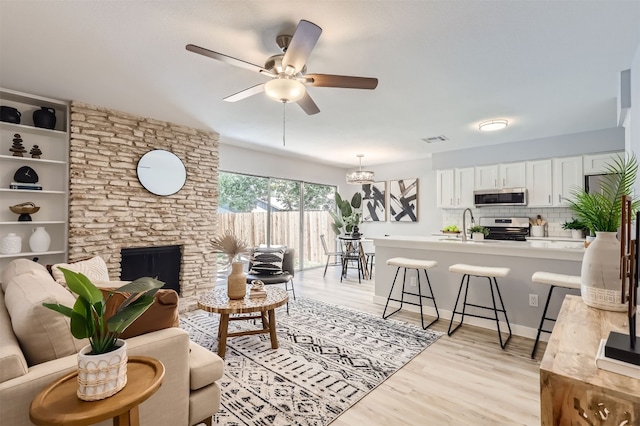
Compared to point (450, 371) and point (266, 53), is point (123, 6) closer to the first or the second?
point (266, 53)

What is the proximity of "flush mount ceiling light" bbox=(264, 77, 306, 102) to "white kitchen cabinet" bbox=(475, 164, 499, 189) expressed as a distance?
4.45m

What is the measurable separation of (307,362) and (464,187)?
4.56m

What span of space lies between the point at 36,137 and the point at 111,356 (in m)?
3.78

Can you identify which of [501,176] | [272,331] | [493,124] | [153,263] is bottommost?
[272,331]

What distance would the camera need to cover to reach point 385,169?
24.1ft

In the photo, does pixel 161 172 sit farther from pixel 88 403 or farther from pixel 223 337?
pixel 88 403

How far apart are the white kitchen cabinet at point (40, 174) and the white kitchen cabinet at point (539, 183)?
21.6ft

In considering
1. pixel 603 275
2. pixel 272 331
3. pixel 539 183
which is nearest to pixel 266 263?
pixel 272 331

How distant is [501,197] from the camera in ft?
17.3

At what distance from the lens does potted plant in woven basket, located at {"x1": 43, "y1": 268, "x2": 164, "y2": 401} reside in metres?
1.01

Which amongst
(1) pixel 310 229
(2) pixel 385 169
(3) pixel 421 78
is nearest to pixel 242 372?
(3) pixel 421 78

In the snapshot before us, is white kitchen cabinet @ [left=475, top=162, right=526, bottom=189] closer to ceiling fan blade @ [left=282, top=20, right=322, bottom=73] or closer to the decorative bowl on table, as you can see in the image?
ceiling fan blade @ [left=282, top=20, right=322, bottom=73]

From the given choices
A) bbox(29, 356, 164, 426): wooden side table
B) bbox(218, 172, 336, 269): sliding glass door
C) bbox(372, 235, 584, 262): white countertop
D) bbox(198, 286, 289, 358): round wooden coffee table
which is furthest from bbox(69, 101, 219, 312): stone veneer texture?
bbox(29, 356, 164, 426): wooden side table

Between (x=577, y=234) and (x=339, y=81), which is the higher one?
(x=339, y=81)
